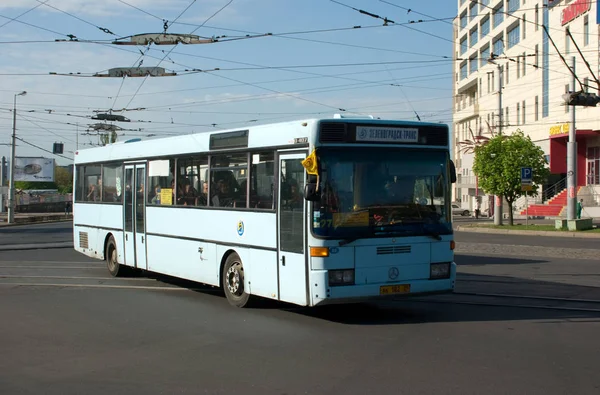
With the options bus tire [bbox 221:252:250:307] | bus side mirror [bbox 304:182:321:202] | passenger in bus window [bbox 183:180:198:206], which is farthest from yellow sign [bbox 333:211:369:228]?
passenger in bus window [bbox 183:180:198:206]

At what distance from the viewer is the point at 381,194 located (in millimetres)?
9492

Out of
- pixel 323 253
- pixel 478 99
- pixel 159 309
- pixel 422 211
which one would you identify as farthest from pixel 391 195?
pixel 478 99

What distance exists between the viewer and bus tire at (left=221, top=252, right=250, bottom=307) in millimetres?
11031

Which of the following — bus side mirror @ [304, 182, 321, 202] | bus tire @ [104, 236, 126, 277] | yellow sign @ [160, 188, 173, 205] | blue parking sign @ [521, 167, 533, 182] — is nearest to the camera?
bus side mirror @ [304, 182, 321, 202]

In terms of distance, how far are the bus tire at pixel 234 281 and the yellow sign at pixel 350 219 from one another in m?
2.30

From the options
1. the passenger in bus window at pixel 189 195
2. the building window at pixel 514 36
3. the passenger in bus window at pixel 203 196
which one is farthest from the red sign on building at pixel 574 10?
the passenger in bus window at pixel 203 196

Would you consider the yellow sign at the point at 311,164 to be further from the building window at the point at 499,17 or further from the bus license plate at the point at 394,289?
the building window at the point at 499,17

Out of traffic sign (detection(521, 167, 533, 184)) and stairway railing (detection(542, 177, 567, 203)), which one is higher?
traffic sign (detection(521, 167, 533, 184))

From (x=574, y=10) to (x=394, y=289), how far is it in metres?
43.3

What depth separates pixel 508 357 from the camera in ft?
24.5

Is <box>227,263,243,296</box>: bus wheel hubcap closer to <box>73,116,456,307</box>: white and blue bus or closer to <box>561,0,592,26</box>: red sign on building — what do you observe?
<box>73,116,456,307</box>: white and blue bus

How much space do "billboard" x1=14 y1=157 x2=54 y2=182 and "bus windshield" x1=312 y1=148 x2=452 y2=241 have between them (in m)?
98.0

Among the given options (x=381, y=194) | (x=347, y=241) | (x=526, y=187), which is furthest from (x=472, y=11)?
(x=347, y=241)

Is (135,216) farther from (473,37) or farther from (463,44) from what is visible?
(463,44)
